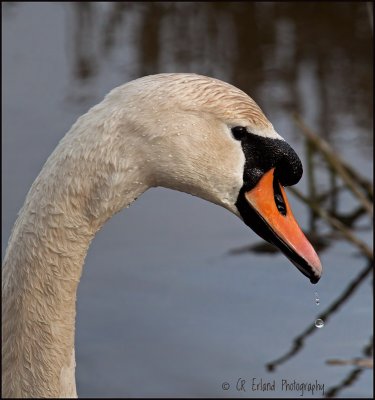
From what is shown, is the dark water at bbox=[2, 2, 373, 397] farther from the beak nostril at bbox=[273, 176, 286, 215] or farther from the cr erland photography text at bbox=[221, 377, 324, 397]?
the beak nostril at bbox=[273, 176, 286, 215]

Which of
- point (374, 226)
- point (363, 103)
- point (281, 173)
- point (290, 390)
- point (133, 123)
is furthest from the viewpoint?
point (363, 103)

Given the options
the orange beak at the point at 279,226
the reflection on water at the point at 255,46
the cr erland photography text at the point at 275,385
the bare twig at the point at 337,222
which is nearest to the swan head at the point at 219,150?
the orange beak at the point at 279,226

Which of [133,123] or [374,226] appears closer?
[133,123]

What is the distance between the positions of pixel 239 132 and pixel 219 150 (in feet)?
0.21

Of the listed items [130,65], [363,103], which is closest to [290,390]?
[363,103]

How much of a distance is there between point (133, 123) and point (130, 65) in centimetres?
651

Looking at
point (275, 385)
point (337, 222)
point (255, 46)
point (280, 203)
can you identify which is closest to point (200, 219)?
point (337, 222)

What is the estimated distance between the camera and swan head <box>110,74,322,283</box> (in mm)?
2898

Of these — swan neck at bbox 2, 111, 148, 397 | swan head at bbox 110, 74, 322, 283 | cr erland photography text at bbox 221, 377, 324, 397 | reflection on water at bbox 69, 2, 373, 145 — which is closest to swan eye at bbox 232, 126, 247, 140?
swan head at bbox 110, 74, 322, 283

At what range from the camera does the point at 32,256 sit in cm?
296

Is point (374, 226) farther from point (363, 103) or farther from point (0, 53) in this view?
point (0, 53)

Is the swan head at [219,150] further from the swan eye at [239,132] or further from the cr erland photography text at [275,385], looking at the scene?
the cr erland photography text at [275,385]

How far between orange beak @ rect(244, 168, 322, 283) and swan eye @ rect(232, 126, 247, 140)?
0.42 feet

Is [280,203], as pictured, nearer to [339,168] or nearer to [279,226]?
[279,226]
